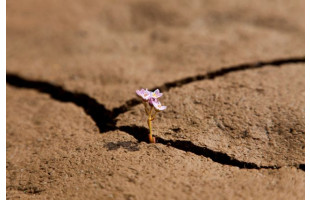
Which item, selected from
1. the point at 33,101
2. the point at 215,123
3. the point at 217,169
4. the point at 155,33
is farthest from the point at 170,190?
the point at 155,33

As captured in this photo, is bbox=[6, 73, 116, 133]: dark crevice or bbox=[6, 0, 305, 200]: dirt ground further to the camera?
bbox=[6, 73, 116, 133]: dark crevice

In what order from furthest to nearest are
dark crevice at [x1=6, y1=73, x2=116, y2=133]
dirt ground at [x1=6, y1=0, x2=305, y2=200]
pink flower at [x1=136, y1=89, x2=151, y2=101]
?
dark crevice at [x1=6, y1=73, x2=116, y2=133]
pink flower at [x1=136, y1=89, x2=151, y2=101]
dirt ground at [x1=6, y1=0, x2=305, y2=200]

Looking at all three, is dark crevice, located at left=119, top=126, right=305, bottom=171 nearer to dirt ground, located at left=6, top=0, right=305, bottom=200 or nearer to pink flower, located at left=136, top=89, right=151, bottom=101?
dirt ground, located at left=6, top=0, right=305, bottom=200

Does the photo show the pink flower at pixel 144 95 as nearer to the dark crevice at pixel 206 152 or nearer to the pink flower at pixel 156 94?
the pink flower at pixel 156 94

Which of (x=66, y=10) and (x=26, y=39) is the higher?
(x=66, y=10)

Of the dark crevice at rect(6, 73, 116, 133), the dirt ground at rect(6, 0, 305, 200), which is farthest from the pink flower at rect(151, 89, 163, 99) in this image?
the dark crevice at rect(6, 73, 116, 133)

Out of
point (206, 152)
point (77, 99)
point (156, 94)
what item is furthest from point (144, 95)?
point (77, 99)

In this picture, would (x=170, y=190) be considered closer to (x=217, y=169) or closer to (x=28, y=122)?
(x=217, y=169)
